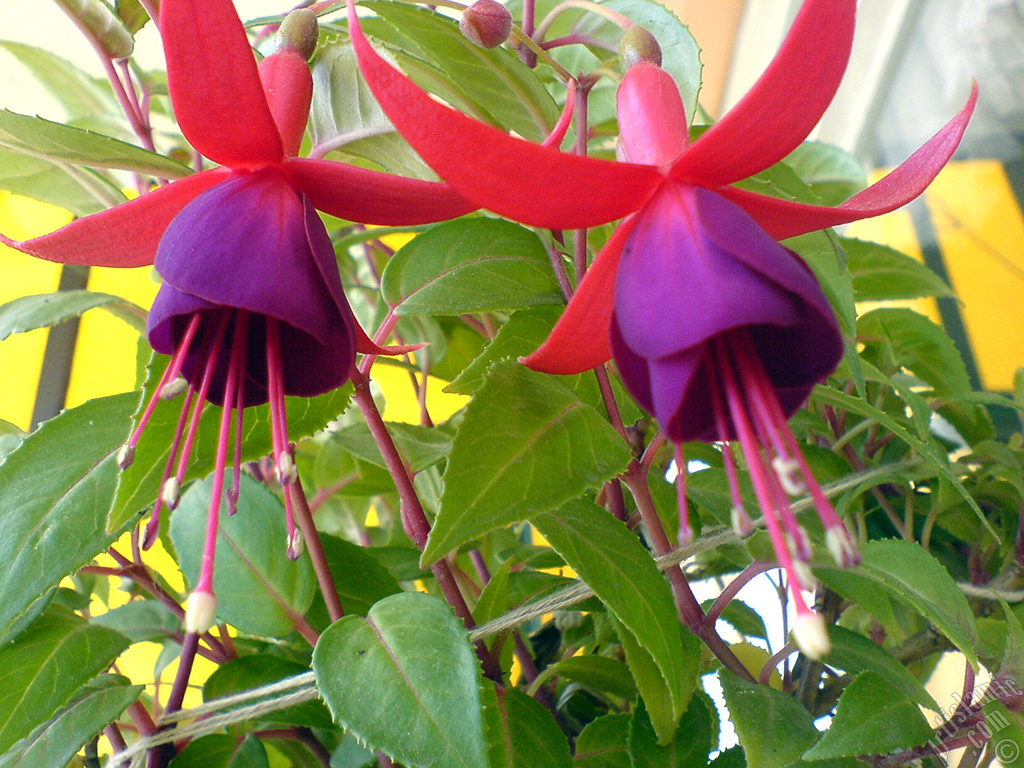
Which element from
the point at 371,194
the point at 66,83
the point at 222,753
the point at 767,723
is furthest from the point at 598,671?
the point at 66,83

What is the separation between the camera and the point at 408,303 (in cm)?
39

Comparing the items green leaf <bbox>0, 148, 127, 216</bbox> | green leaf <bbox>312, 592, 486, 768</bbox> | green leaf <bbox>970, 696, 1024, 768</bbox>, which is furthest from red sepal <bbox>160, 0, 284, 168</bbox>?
green leaf <bbox>970, 696, 1024, 768</bbox>

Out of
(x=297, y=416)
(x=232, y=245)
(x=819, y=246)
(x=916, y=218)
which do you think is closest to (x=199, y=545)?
(x=297, y=416)

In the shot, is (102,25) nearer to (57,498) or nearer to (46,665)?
(57,498)

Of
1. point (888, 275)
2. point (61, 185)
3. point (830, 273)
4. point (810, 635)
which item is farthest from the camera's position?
point (888, 275)

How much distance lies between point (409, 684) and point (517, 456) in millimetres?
109

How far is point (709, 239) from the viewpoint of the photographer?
0.26 m

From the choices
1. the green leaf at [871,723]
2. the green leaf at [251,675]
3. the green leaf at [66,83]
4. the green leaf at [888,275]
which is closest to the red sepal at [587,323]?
the green leaf at [871,723]

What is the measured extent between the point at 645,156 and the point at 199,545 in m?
0.37

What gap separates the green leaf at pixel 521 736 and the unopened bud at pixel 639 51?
0.33 metres

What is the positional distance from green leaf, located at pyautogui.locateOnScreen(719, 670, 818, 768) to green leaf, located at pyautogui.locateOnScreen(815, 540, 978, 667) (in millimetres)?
83

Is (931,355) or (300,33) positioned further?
(931,355)

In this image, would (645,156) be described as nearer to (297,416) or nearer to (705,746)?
(297,416)
